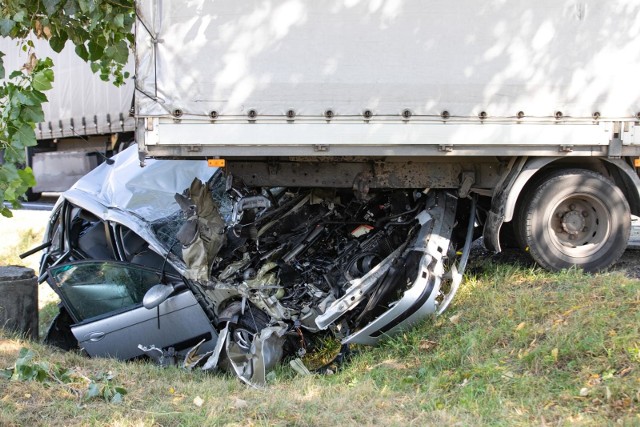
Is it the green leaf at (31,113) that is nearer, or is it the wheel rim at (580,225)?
the green leaf at (31,113)

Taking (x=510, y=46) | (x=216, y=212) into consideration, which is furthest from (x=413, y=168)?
(x=216, y=212)

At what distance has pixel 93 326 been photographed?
689 cm

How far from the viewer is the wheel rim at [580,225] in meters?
6.89

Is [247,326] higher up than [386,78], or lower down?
lower down

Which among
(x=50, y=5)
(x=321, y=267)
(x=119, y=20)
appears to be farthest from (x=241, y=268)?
(x=50, y=5)

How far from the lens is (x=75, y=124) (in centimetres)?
1532

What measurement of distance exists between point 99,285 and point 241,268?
4.55ft

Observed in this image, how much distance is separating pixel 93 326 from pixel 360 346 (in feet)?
8.50

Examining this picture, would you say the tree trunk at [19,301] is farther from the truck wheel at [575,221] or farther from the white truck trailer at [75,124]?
the white truck trailer at [75,124]

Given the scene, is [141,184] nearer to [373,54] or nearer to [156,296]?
[156,296]

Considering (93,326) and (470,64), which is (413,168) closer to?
(470,64)

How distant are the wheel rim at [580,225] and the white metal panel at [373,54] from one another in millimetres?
1063

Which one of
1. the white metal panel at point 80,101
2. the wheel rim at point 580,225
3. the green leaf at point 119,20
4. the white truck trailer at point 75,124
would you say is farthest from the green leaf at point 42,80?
the white truck trailer at point 75,124

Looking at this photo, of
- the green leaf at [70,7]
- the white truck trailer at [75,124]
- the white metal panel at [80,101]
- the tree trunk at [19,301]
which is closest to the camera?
the green leaf at [70,7]
